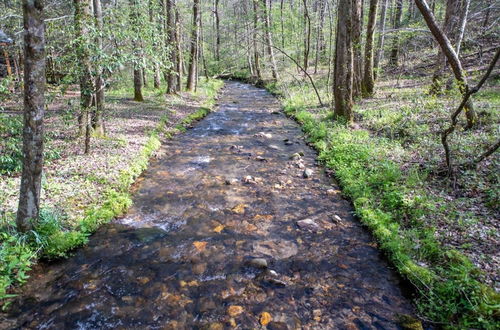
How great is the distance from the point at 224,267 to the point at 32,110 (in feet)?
13.0

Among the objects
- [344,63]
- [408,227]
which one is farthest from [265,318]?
[344,63]

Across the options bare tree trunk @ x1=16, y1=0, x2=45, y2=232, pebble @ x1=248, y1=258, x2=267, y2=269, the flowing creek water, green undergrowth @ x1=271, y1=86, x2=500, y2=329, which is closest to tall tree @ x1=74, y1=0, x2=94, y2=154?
the flowing creek water

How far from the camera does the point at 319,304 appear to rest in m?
4.50

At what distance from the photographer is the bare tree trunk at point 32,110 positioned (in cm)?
430

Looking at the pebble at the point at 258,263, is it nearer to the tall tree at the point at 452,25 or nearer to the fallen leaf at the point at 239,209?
the fallen leaf at the point at 239,209

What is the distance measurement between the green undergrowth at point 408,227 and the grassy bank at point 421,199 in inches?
0.5

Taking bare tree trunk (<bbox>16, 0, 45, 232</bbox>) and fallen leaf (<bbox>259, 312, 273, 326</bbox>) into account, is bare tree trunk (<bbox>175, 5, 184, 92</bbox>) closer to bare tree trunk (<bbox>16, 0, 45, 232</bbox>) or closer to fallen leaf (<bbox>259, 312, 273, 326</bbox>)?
bare tree trunk (<bbox>16, 0, 45, 232</bbox>)

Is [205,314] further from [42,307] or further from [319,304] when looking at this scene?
[42,307]

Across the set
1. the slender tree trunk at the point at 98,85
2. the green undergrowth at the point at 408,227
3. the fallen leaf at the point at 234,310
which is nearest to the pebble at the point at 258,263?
the fallen leaf at the point at 234,310

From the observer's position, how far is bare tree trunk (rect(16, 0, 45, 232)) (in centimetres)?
430


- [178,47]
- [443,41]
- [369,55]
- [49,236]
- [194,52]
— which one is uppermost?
[194,52]

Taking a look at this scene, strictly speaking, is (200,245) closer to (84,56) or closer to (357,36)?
(84,56)

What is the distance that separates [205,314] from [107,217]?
342cm

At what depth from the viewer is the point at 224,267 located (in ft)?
17.3
